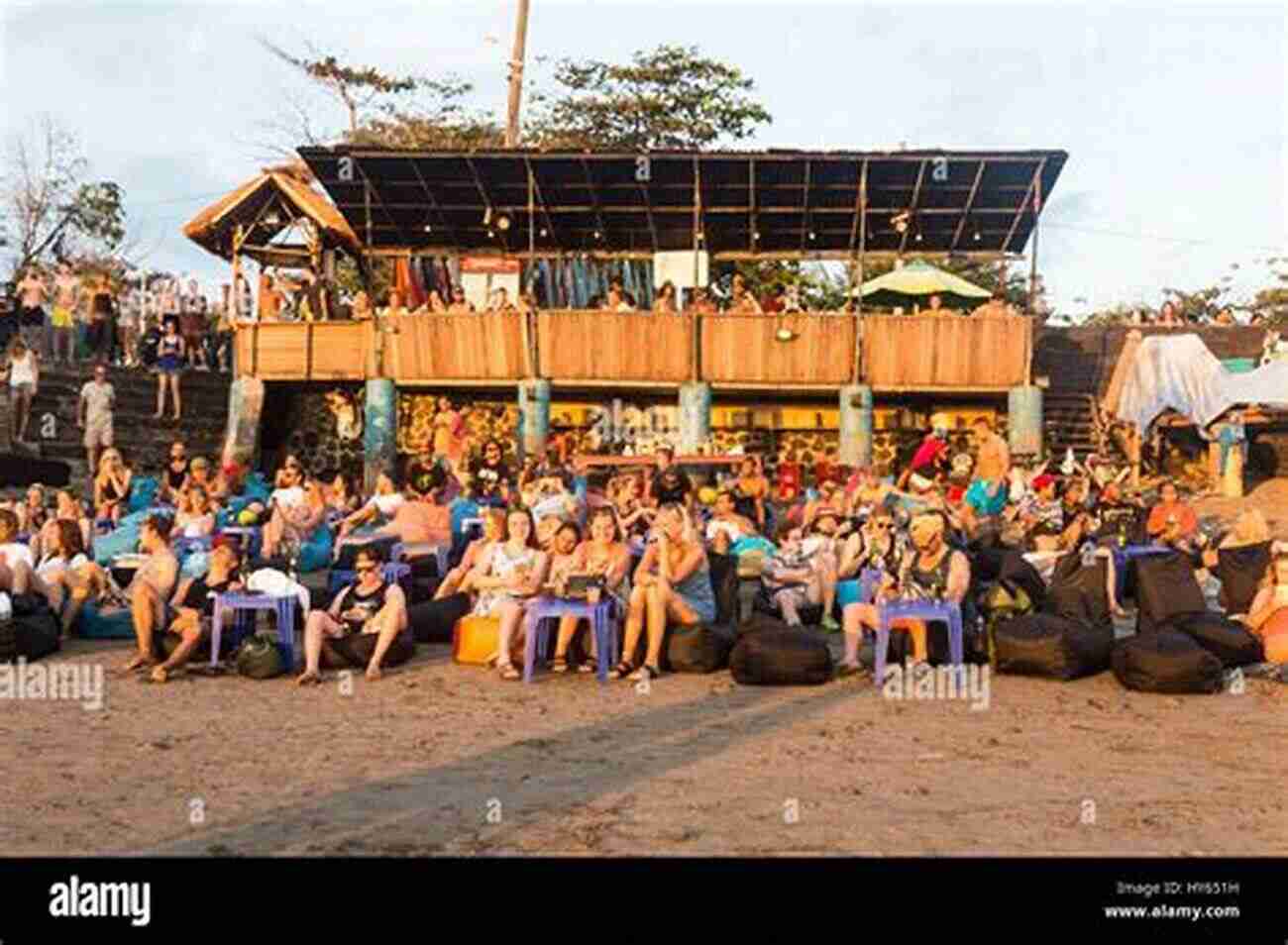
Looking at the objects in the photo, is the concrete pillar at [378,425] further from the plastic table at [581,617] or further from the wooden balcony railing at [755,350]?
the plastic table at [581,617]

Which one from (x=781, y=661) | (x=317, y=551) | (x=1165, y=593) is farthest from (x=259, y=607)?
(x=1165, y=593)

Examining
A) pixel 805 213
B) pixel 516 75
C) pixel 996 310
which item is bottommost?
pixel 996 310

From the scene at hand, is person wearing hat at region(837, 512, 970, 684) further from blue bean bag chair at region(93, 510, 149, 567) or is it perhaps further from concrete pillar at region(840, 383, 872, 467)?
concrete pillar at region(840, 383, 872, 467)

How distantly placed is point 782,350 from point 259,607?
1415cm

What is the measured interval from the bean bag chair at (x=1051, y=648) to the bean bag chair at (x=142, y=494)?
948 cm

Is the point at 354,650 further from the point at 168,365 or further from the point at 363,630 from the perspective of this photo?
the point at 168,365

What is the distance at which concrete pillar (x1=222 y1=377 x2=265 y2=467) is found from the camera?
24672 millimetres

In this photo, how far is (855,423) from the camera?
77.2 feet

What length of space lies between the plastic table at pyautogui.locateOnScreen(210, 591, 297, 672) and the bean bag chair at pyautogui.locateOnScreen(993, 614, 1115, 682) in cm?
475

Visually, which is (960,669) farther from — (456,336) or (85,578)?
(456,336)

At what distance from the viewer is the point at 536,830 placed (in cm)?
629

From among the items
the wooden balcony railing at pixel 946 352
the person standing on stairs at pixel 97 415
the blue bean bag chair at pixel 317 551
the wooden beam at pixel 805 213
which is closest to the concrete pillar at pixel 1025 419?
the wooden balcony railing at pixel 946 352
